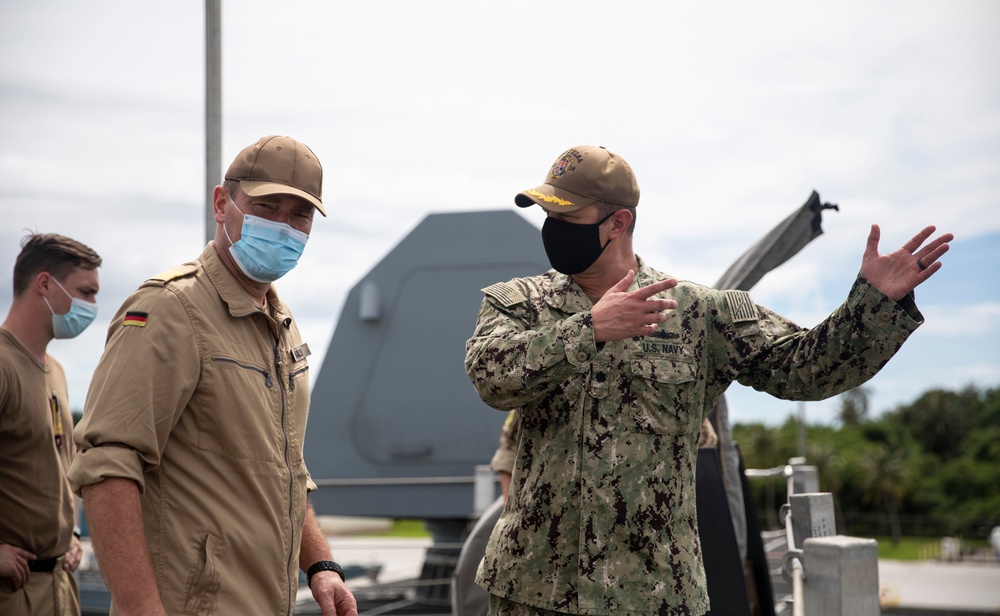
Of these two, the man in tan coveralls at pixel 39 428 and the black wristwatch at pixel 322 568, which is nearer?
the black wristwatch at pixel 322 568

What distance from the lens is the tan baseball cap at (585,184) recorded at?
8.51 ft

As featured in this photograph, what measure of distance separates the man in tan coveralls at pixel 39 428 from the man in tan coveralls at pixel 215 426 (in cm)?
135

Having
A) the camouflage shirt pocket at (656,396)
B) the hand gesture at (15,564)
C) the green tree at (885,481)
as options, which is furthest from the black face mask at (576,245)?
the green tree at (885,481)

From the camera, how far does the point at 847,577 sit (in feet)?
8.93

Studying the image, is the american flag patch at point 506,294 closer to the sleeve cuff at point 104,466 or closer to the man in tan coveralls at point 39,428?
the sleeve cuff at point 104,466

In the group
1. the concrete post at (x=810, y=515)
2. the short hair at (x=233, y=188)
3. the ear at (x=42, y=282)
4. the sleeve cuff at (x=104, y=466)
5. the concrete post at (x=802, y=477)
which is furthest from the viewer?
the concrete post at (x=802, y=477)

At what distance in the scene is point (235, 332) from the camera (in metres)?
2.17

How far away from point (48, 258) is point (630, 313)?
2.26 m

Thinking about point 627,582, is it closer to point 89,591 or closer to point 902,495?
point 89,591

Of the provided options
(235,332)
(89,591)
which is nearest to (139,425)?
(235,332)

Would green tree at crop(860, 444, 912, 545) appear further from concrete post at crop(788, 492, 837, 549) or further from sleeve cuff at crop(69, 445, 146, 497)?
sleeve cuff at crop(69, 445, 146, 497)

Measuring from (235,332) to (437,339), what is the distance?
7.82 meters

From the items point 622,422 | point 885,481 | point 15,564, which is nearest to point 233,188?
point 622,422

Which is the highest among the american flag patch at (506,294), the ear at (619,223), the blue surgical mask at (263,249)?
the ear at (619,223)
